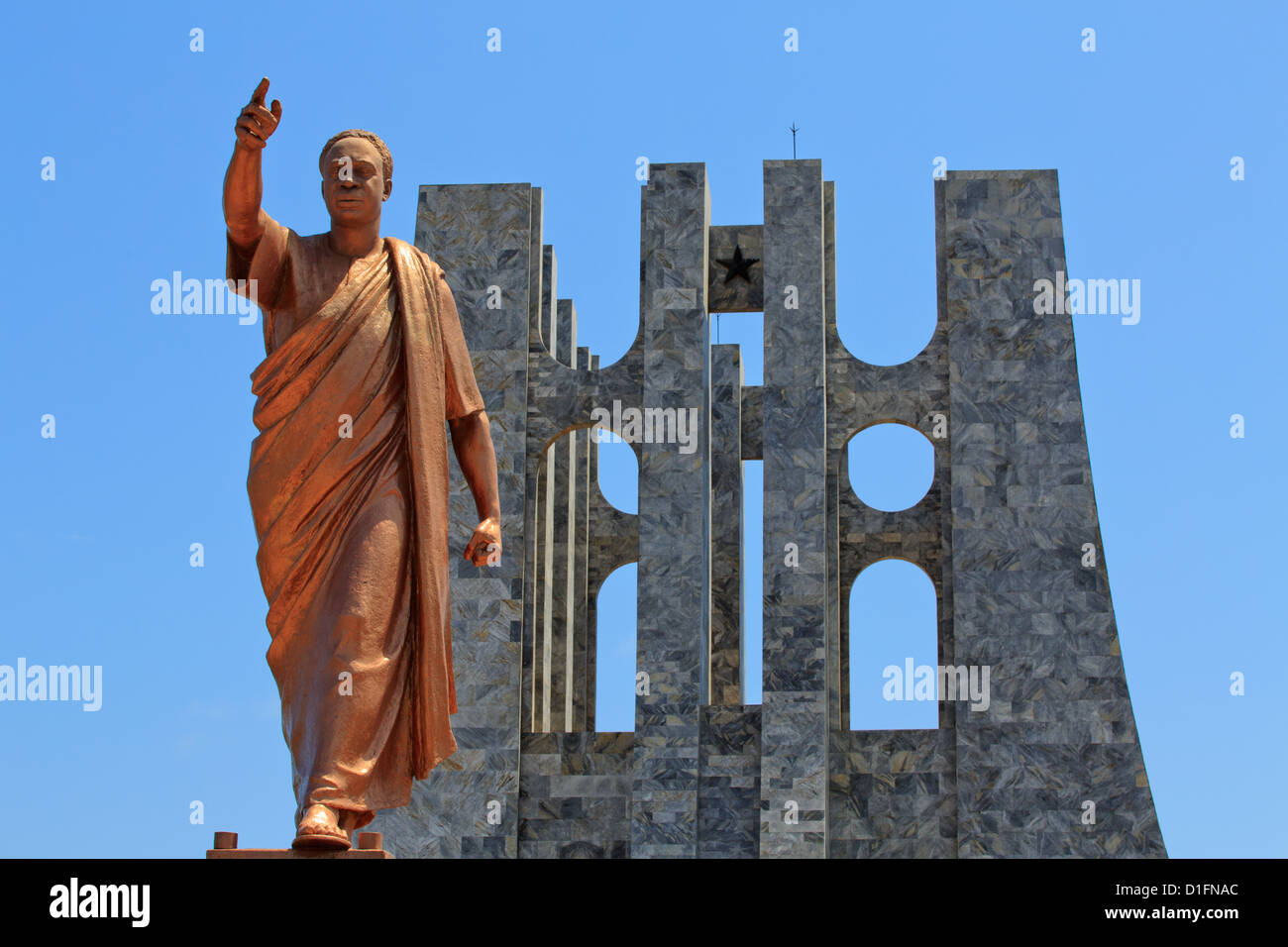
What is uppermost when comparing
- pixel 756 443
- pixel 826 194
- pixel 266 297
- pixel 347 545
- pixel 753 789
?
pixel 826 194

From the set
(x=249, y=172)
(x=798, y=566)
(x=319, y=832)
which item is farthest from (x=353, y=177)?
(x=798, y=566)

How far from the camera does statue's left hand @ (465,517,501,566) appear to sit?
6.08m

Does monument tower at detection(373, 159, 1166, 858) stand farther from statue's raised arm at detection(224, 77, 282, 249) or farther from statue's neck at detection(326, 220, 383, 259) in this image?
statue's raised arm at detection(224, 77, 282, 249)

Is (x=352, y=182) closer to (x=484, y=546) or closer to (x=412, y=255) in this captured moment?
(x=412, y=255)

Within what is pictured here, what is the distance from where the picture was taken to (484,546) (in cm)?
610

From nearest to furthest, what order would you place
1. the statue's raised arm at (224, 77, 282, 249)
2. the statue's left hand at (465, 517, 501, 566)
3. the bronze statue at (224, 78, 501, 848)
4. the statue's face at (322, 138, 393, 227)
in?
the bronze statue at (224, 78, 501, 848), the statue's raised arm at (224, 77, 282, 249), the statue's left hand at (465, 517, 501, 566), the statue's face at (322, 138, 393, 227)

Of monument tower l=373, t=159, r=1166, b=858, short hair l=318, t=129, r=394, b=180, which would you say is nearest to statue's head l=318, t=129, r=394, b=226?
short hair l=318, t=129, r=394, b=180

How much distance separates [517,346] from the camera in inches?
763

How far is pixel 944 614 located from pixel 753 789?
2.86 m

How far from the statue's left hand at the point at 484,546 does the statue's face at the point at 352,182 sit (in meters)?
1.23

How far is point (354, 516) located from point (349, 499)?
2.5 inches

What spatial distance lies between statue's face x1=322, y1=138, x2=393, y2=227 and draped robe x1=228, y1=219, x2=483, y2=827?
0.23m
